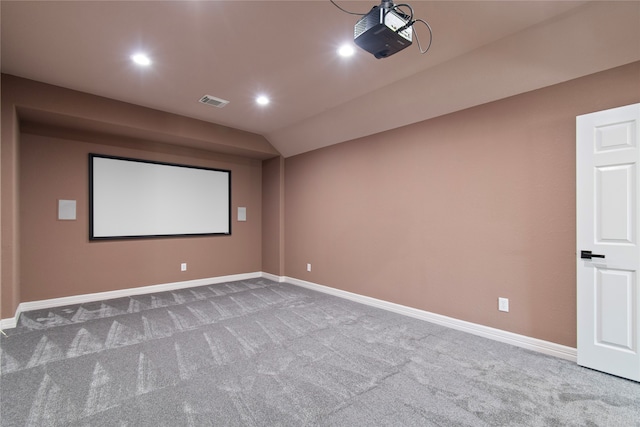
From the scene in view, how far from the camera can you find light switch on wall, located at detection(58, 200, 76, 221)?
406 centimetres

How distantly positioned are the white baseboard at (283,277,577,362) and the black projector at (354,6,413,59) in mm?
2877

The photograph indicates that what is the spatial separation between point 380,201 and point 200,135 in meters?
3.02

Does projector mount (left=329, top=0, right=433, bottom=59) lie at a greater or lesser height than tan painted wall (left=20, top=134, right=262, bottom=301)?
greater

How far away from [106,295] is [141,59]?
3.45 metres

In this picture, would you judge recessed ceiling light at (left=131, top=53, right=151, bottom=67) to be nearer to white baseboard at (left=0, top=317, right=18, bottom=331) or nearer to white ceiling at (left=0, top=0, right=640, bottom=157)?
white ceiling at (left=0, top=0, right=640, bottom=157)

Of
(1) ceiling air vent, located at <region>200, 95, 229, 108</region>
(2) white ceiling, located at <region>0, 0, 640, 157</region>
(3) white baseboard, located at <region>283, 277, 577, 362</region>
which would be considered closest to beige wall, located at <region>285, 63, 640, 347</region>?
(3) white baseboard, located at <region>283, 277, 577, 362</region>

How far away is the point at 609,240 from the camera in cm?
236

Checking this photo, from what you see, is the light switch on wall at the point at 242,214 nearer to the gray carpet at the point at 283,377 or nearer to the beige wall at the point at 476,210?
the beige wall at the point at 476,210

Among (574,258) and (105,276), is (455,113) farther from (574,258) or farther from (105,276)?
(105,276)

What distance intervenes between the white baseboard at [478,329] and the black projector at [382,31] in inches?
113

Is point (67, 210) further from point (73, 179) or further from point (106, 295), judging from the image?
point (106, 295)

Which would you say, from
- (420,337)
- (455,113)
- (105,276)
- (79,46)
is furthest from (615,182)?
(105,276)

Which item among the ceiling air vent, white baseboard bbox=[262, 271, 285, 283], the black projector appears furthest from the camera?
white baseboard bbox=[262, 271, 285, 283]

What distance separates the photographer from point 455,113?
3375 mm
